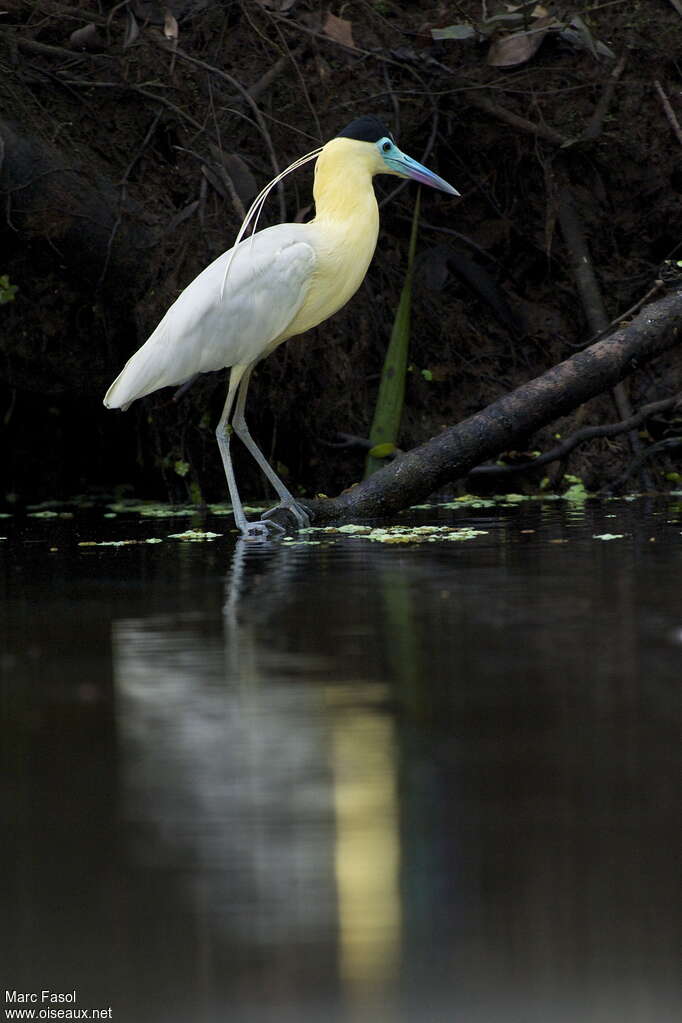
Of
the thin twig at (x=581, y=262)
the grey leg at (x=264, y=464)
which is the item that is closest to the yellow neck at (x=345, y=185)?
the grey leg at (x=264, y=464)

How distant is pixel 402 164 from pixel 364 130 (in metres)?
0.25

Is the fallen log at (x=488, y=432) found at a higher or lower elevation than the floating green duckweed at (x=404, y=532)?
higher

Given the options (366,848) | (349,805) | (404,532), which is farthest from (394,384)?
(366,848)

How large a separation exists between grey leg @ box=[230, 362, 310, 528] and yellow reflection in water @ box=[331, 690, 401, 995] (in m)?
3.90

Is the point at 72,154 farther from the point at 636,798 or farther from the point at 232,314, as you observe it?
the point at 636,798

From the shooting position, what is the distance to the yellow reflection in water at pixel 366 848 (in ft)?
6.89

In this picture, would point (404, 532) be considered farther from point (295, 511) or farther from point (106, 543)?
point (106, 543)

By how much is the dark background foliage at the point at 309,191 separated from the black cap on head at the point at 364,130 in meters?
1.24

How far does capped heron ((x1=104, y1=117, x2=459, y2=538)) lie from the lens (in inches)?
283

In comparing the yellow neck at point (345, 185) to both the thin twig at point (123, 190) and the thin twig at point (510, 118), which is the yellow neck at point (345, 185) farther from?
the thin twig at point (510, 118)

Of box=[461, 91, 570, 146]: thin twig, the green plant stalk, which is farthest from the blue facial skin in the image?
box=[461, 91, 570, 146]: thin twig

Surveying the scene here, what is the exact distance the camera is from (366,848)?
2.50 metres

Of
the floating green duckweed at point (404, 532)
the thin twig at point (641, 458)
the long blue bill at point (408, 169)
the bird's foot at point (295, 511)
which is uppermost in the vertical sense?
the long blue bill at point (408, 169)

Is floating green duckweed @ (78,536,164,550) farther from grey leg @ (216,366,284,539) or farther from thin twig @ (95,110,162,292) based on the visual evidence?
thin twig @ (95,110,162,292)
